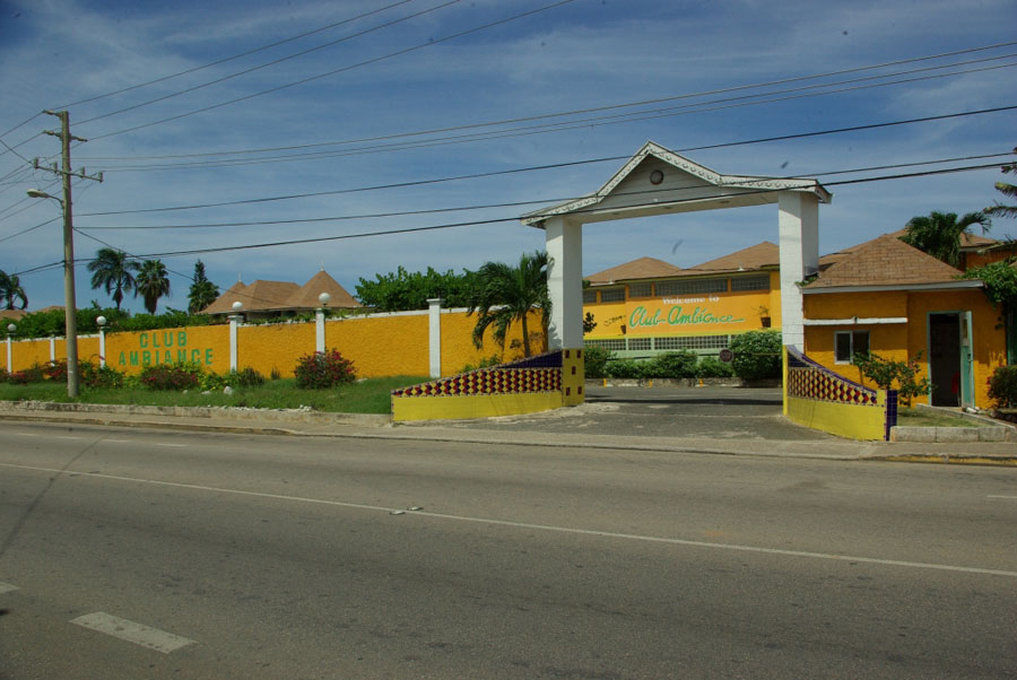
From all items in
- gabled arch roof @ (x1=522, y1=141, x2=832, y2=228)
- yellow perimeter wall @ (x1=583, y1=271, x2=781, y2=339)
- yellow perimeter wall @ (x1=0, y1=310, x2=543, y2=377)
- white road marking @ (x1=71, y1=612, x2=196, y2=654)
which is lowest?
white road marking @ (x1=71, y1=612, x2=196, y2=654)

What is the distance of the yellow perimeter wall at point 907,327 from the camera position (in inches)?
725

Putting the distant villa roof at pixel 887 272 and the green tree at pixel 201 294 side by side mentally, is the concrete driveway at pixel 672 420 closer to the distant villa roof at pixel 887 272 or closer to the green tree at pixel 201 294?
the distant villa roof at pixel 887 272

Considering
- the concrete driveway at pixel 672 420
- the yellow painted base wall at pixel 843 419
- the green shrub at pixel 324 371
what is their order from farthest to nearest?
1. the green shrub at pixel 324 371
2. the concrete driveway at pixel 672 420
3. the yellow painted base wall at pixel 843 419

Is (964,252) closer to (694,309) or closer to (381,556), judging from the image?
(694,309)

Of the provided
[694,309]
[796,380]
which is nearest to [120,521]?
[796,380]

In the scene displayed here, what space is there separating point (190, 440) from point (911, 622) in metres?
17.1

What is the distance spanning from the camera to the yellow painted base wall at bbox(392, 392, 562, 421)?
21.1 meters

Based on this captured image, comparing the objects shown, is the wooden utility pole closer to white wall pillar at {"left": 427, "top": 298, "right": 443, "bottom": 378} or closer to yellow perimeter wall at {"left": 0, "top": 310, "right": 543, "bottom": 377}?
yellow perimeter wall at {"left": 0, "top": 310, "right": 543, "bottom": 377}

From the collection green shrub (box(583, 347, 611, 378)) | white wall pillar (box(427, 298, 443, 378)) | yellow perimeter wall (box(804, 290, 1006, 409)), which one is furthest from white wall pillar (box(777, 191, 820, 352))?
green shrub (box(583, 347, 611, 378))

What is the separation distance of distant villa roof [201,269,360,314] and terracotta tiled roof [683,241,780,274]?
30228mm

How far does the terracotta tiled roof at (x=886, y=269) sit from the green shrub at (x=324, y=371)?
14784 mm

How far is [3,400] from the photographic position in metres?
32.7

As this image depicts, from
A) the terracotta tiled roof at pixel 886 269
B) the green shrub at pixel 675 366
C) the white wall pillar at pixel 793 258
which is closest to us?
the terracotta tiled roof at pixel 886 269

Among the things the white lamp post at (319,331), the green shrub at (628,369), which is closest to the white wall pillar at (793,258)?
the white lamp post at (319,331)
